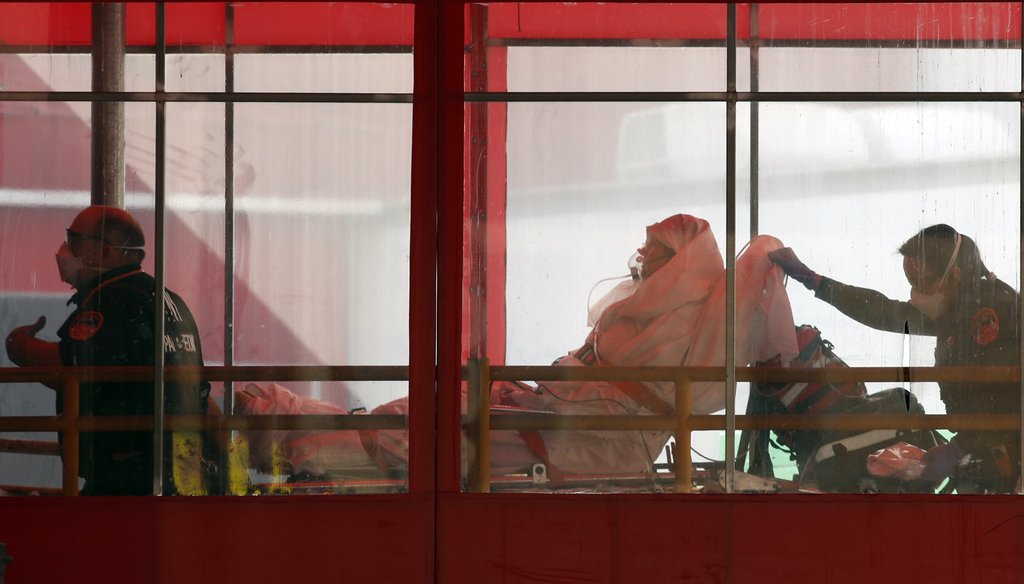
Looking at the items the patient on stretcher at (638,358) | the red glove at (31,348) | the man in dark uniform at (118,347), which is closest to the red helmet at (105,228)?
the man in dark uniform at (118,347)

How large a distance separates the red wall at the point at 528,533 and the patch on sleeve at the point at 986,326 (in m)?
0.76

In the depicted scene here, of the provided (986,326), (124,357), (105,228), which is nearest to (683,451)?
(986,326)

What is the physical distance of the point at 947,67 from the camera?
4879mm

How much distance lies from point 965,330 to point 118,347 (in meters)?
3.83

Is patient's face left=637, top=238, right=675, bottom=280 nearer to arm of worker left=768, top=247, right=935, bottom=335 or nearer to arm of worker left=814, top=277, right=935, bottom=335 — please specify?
arm of worker left=768, top=247, right=935, bottom=335

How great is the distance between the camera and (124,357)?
15.9ft

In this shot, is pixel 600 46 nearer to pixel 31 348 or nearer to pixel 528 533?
pixel 528 533

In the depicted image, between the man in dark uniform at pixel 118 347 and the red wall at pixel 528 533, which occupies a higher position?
the man in dark uniform at pixel 118 347

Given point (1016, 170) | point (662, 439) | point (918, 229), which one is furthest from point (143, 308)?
point (1016, 170)

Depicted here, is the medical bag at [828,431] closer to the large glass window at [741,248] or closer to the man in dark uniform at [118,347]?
the large glass window at [741,248]

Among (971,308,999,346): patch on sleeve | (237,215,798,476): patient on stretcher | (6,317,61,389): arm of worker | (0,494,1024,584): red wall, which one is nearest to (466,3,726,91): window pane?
(237,215,798,476): patient on stretcher

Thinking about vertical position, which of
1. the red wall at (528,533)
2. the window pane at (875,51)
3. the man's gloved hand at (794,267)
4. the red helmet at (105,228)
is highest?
the window pane at (875,51)

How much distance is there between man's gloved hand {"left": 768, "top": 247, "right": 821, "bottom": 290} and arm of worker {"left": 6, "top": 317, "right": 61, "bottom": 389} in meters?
3.27

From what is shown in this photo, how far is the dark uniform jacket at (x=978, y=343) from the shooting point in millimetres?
4855
